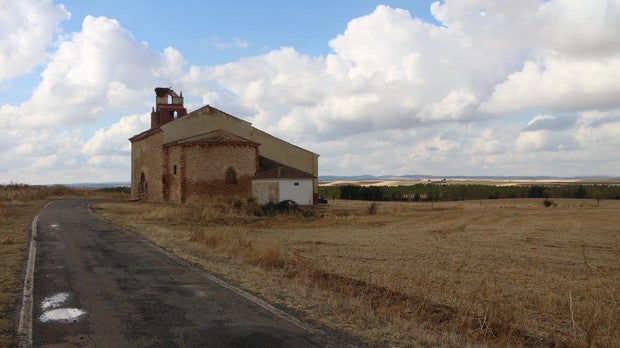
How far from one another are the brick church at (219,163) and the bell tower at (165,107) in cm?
385

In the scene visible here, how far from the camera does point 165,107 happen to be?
53.8 meters

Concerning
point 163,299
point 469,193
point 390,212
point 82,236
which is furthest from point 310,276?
point 469,193

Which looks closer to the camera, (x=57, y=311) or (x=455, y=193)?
(x=57, y=311)

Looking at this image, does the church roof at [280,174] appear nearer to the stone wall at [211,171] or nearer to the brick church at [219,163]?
the brick church at [219,163]

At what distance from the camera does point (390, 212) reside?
130ft

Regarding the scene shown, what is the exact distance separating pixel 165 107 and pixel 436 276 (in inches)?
1768

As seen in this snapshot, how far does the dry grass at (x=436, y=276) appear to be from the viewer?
27.0 feet

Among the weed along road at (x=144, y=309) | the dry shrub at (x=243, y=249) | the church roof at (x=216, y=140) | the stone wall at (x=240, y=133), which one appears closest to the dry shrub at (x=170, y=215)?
the church roof at (x=216, y=140)

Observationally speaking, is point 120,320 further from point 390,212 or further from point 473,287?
point 390,212

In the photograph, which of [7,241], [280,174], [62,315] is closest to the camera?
[62,315]

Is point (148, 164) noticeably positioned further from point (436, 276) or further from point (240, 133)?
point (436, 276)

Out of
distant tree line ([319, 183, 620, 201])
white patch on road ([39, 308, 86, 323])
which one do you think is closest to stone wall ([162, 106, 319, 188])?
distant tree line ([319, 183, 620, 201])

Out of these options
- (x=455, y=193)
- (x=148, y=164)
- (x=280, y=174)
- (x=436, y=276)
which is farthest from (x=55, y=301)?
(x=455, y=193)

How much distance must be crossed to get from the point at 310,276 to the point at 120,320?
210 inches
